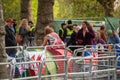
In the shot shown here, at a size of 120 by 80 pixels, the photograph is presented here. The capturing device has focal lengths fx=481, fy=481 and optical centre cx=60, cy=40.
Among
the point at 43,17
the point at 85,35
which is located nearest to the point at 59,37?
the point at 85,35

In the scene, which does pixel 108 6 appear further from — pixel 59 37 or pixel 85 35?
pixel 85 35

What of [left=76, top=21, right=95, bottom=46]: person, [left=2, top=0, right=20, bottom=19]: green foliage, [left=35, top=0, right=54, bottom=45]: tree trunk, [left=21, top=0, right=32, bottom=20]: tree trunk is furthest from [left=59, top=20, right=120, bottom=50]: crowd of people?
[left=2, top=0, right=20, bottom=19]: green foliage

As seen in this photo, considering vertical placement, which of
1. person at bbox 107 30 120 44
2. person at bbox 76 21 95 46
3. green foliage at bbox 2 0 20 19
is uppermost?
person at bbox 76 21 95 46

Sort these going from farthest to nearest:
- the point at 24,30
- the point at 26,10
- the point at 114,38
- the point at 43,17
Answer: the point at 26,10 < the point at 43,17 < the point at 24,30 < the point at 114,38

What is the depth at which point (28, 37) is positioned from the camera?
1798 cm

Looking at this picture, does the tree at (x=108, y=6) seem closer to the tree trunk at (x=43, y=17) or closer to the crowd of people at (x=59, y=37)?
the crowd of people at (x=59, y=37)

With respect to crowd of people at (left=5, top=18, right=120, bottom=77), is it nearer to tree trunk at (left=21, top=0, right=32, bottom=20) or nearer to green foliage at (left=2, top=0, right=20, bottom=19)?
tree trunk at (left=21, top=0, right=32, bottom=20)

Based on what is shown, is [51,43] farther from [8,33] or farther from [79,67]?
[79,67]

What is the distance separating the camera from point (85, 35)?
1480 cm

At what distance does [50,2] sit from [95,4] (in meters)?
23.8

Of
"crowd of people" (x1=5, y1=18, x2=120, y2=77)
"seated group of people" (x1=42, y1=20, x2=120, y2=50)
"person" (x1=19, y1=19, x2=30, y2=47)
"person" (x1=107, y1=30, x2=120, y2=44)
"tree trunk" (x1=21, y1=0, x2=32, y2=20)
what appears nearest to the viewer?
"crowd of people" (x1=5, y1=18, x2=120, y2=77)

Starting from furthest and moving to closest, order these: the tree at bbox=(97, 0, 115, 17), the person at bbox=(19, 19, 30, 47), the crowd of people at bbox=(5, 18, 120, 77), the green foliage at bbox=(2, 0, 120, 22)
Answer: the green foliage at bbox=(2, 0, 120, 22), the tree at bbox=(97, 0, 115, 17), the person at bbox=(19, 19, 30, 47), the crowd of people at bbox=(5, 18, 120, 77)

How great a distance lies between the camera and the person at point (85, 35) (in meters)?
14.6

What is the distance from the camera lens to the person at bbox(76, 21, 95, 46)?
14648 mm
